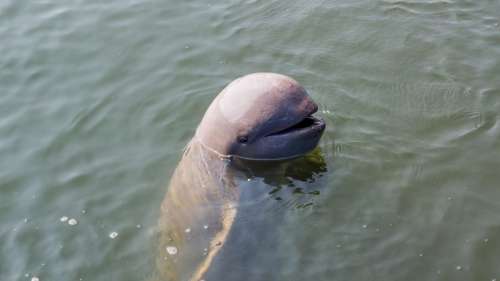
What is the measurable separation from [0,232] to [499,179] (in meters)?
5.31

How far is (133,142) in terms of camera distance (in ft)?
27.9

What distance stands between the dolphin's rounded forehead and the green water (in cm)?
81

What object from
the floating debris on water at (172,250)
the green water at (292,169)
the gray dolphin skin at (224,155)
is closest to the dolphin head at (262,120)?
the gray dolphin skin at (224,155)

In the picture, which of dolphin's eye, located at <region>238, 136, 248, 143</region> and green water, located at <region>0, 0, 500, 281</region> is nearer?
green water, located at <region>0, 0, 500, 281</region>

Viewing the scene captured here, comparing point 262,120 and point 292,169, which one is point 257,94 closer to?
point 262,120

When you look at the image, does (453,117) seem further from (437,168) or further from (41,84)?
(41,84)

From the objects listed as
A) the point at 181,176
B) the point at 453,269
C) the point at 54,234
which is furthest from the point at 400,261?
the point at 54,234

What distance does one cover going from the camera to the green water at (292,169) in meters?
6.64

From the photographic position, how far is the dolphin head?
6777 millimetres

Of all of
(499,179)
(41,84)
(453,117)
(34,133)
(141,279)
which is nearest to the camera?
(141,279)

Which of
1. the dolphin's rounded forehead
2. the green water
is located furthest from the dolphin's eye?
the green water

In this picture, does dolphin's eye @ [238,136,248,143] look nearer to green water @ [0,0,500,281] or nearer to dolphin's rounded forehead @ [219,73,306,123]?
dolphin's rounded forehead @ [219,73,306,123]

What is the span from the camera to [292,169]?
738 centimetres

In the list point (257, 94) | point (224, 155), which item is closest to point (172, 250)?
point (224, 155)
